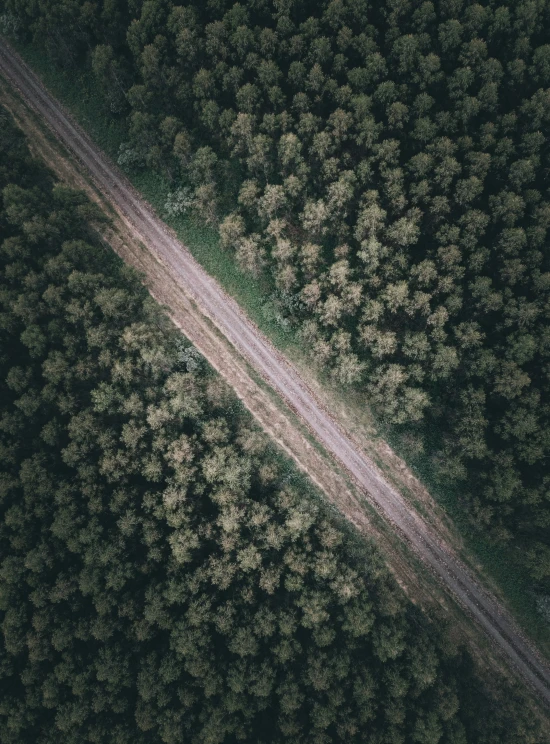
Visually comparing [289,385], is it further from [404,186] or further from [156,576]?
[404,186]

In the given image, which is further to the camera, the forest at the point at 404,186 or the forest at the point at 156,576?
the forest at the point at 404,186

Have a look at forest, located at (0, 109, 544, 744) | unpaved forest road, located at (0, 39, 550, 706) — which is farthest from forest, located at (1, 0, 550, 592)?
forest, located at (0, 109, 544, 744)

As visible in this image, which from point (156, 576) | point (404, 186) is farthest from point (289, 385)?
point (404, 186)

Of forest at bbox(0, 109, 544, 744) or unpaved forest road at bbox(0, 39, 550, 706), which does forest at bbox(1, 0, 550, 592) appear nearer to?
unpaved forest road at bbox(0, 39, 550, 706)

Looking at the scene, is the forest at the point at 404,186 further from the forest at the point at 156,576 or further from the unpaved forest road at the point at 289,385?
the forest at the point at 156,576

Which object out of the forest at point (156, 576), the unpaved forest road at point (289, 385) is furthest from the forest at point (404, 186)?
the forest at point (156, 576)

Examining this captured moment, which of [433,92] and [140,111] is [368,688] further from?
[140,111]
